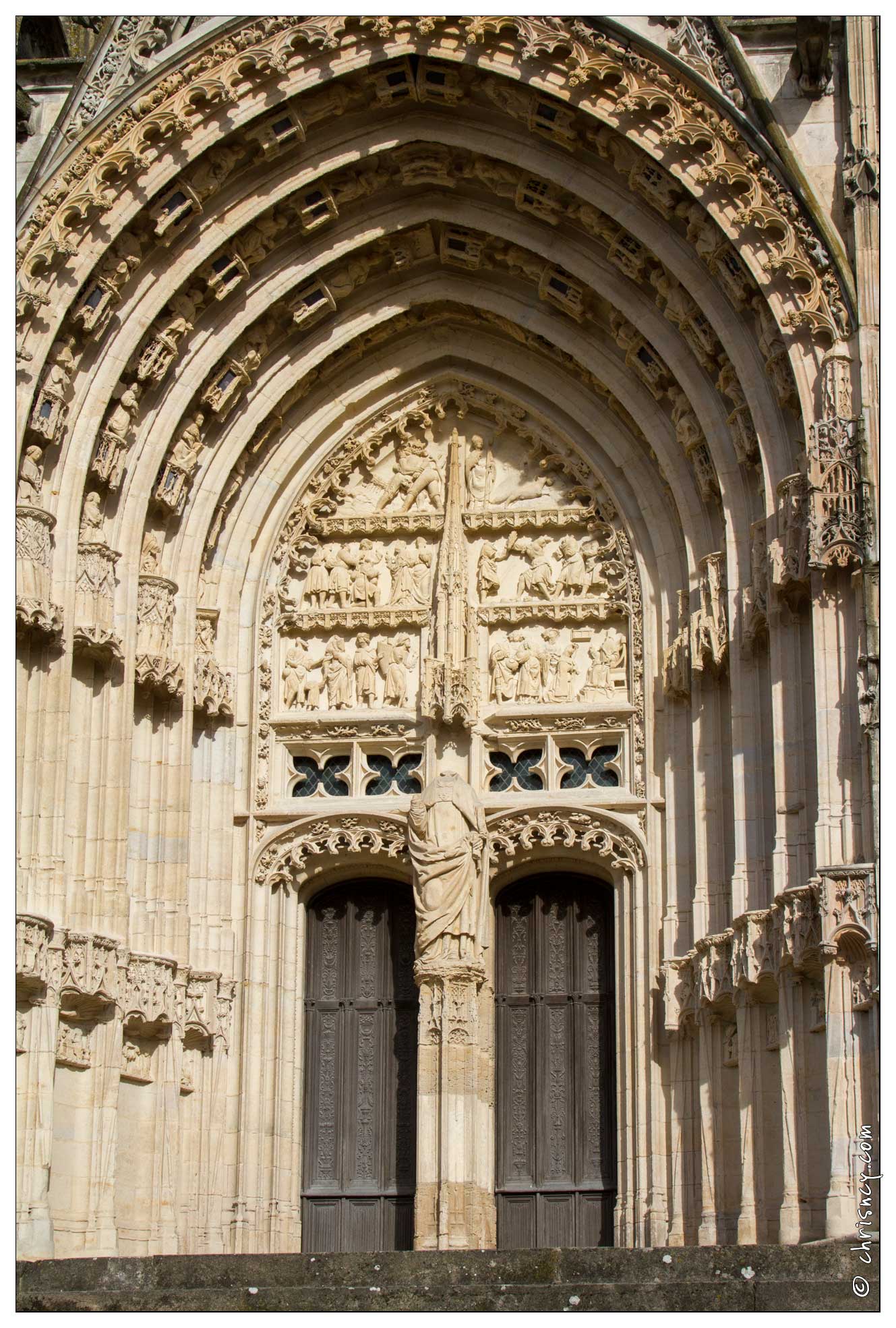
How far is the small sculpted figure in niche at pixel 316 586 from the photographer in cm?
2061

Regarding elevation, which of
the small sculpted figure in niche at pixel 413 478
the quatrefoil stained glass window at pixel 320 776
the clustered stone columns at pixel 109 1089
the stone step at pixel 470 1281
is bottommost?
the stone step at pixel 470 1281

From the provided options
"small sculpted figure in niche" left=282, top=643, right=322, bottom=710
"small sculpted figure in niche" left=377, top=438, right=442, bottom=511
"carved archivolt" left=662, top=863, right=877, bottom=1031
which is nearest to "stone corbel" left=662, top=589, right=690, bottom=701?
"carved archivolt" left=662, top=863, right=877, bottom=1031

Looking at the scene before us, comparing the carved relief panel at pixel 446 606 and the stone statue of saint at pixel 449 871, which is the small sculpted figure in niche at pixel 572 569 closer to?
the carved relief panel at pixel 446 606

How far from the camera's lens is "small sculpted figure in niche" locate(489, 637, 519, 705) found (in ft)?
65.9

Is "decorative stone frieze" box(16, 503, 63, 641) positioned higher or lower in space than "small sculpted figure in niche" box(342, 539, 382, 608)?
lower

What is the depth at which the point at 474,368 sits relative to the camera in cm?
2105

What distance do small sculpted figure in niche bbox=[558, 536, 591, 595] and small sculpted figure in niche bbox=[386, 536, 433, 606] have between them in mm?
1176

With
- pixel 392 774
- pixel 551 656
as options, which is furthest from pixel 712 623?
pixel 392 774

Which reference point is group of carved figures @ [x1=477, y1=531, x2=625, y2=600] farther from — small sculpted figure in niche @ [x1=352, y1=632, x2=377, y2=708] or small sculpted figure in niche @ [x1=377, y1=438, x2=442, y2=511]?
small sculpted figure in niche @ [x1=352, y1=632, x2=377, y2=708]

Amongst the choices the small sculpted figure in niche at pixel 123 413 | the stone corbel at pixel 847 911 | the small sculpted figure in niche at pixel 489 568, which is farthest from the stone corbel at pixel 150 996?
the stone corbel at pixel 847 911

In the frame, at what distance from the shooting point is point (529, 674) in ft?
65.9

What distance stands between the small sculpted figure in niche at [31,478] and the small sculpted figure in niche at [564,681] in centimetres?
474

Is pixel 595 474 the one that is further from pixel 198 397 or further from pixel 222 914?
pixel 222 914

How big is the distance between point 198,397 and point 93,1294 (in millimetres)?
7840
